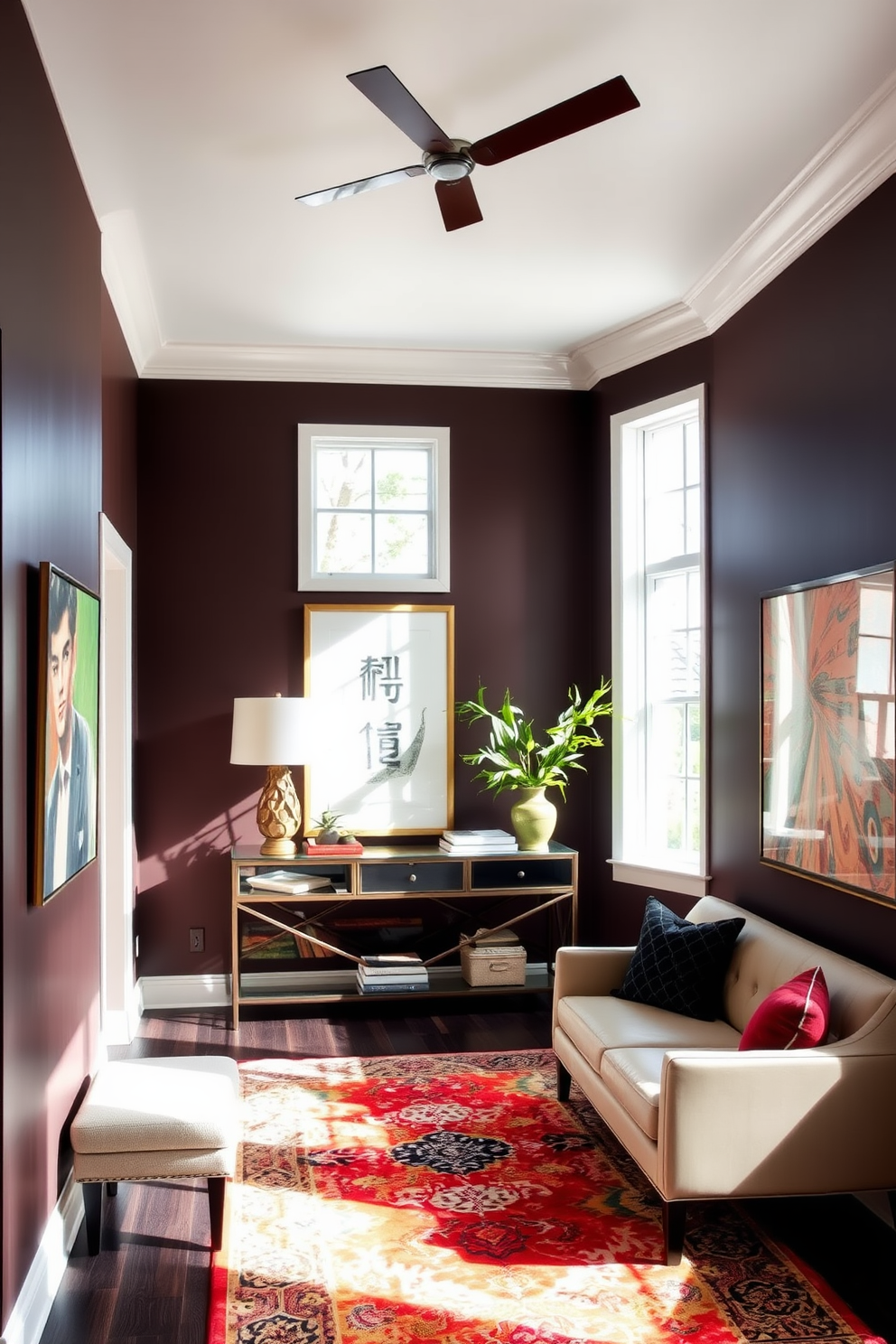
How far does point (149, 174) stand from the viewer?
138 inches

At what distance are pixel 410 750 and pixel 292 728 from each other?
745 millimetres

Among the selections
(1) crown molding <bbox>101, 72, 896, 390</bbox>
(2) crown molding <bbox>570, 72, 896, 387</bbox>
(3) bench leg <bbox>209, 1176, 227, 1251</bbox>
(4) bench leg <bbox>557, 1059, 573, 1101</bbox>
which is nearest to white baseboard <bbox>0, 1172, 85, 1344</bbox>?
(3) bench leg <bbox>209, 1176, 227, 1251</bbox>

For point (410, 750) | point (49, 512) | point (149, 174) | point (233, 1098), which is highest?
point (149, 174)

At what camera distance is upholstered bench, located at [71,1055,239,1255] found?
2.79 m

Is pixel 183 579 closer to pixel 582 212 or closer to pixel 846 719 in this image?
pixel 582 212

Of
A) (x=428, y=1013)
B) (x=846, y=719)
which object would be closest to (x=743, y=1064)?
(x=846, y=719)

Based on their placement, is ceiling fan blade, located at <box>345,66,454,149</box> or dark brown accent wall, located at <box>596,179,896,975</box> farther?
dark brown accent wall, located at <box>596,179,896,975</box>

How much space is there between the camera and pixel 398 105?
2633 mm

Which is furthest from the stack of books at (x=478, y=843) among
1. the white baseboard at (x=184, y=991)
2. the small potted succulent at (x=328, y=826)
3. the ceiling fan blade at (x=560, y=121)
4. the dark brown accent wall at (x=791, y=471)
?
the ceiling fan blade at (x=560, y=121)

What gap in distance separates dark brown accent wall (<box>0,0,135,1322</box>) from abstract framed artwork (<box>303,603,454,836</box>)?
213cm

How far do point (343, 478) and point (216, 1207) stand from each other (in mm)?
3566

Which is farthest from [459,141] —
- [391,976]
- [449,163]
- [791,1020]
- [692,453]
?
[391,976]

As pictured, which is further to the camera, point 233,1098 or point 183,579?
point 183,579

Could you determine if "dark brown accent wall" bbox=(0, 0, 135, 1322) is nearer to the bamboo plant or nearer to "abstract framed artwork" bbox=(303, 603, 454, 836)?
"abstract framed artwork" bbox=(303, 603, 454, 836)
